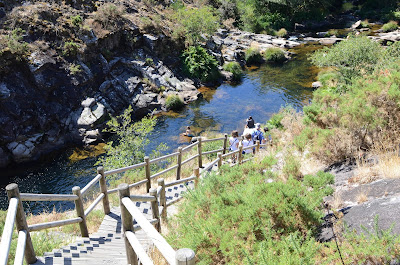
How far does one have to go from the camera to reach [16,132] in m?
16.8

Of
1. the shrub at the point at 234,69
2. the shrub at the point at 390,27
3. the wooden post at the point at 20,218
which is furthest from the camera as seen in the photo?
the shrub at the point at 390,27

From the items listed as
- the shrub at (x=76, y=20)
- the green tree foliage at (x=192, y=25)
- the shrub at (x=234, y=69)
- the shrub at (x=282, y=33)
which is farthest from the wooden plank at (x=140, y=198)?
the shrub at (x=282, y=33)

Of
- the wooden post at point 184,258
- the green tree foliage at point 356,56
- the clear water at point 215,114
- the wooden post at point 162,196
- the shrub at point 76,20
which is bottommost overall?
the clear water at point 215,114

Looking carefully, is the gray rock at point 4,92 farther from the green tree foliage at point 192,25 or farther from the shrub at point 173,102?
the green tree foliage at point 192,25

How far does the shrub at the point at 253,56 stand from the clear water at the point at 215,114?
1331 mm

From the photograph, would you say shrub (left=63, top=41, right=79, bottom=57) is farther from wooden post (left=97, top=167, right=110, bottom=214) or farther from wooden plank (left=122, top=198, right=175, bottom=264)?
wooden plank (left=122, top=198, right=175, bottom=264)

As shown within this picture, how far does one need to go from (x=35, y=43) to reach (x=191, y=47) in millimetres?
12989

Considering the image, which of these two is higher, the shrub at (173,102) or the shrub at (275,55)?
the shrub at (275,55)

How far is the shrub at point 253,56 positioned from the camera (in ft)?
99.4

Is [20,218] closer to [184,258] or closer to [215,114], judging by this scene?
[184,258]

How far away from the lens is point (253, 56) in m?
30.4

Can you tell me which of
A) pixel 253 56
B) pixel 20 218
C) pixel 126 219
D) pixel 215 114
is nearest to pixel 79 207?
pixel 20 218

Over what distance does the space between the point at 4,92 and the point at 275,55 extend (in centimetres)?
2388

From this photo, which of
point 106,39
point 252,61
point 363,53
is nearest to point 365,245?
point 363,53
